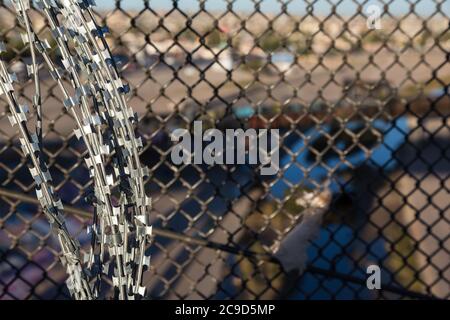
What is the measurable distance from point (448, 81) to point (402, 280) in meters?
4.11

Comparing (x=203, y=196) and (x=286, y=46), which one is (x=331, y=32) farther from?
(x=203, y=196)

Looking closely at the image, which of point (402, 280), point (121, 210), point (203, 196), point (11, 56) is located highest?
point (203, 196)

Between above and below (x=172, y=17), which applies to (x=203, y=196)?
above

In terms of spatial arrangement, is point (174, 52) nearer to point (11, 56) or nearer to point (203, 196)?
point (11, 56)

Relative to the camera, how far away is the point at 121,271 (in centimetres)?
163

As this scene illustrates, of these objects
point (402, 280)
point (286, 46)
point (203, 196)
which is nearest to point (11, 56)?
point (286, 46)

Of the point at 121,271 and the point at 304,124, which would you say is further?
the point at 304,124

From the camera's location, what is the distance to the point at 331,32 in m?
3.36

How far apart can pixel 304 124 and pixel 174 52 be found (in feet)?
6.02

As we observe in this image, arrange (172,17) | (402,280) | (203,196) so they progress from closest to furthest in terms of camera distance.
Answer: (172,17), (402,280), (203,196)
